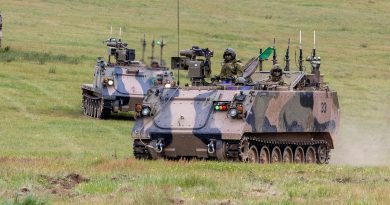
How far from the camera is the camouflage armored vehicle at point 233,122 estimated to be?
76.0 feet

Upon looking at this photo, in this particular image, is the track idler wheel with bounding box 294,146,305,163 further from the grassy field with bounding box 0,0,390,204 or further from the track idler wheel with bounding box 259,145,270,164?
the grassy field with bounding box 0,0,390,204

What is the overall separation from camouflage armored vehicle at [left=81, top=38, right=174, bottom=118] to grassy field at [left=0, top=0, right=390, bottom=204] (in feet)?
2.16

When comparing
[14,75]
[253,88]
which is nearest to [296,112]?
[253,88]

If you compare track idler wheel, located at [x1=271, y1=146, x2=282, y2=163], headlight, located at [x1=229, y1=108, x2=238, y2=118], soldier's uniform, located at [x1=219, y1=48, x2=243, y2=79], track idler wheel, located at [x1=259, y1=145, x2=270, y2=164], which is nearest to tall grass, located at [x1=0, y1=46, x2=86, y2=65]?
soldier's uniform, located at [x1=219, y1=48, x2=243, y2=79]

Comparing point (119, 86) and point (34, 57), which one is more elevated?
point (34, 57)

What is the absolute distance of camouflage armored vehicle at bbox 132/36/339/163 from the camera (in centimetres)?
2316

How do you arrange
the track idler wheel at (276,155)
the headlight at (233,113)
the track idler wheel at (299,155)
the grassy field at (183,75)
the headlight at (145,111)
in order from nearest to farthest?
1. the grassy field at (183,75)
2. the headlight at (233,113)
3. the headlight at (145,111)
4. the track idler wheel at (276,155)
5. the track idler wheel at (299,155)

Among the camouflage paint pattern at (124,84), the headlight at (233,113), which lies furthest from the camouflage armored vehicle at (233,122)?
the camouflage paint pattern at (124,84)

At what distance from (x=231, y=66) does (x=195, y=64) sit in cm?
92

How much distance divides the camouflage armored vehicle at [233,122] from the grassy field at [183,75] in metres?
1.07

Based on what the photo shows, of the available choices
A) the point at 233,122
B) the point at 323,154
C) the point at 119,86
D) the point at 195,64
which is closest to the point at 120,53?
the point at 119,86

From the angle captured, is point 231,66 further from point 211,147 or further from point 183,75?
point 183,75

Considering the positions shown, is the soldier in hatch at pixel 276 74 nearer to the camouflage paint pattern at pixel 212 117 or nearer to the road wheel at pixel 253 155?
the camouflage paint pattern at pixel 212 117

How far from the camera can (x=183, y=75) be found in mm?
52312
